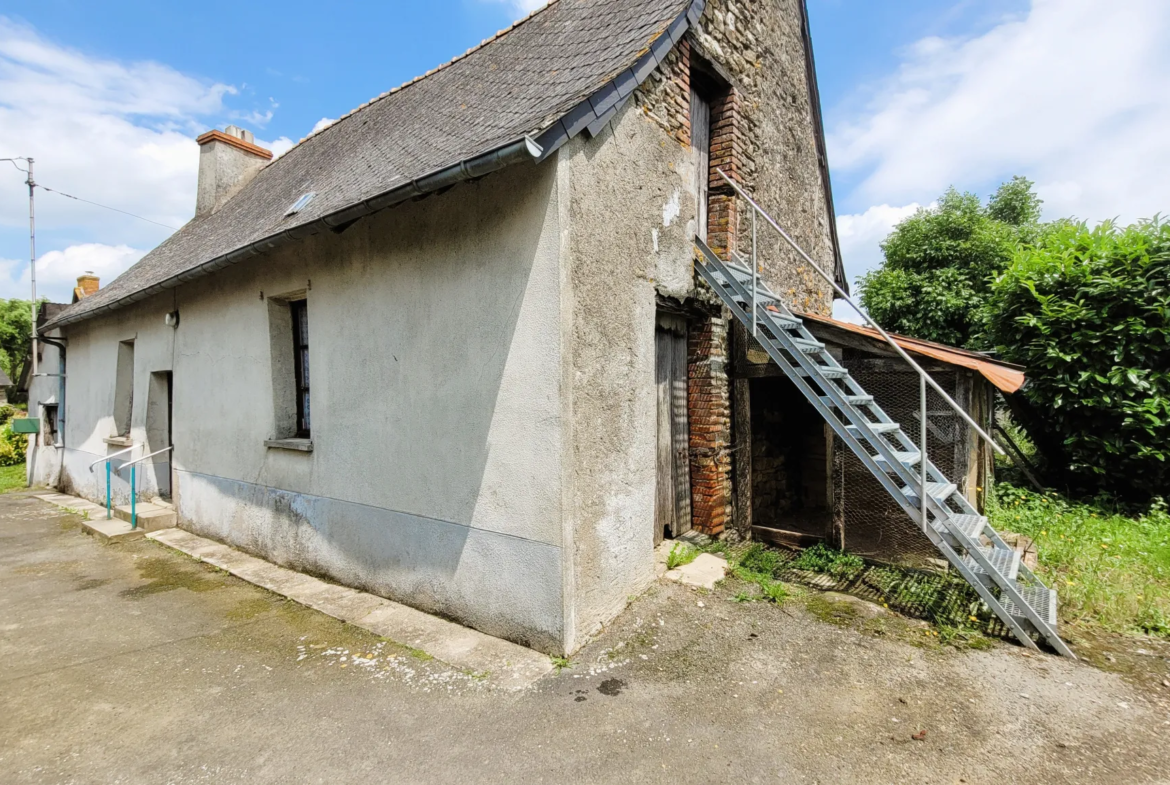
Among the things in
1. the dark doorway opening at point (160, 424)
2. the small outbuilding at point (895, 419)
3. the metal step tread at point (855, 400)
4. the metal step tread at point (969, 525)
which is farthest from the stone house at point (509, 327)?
the metal step tread at point (969, 525)

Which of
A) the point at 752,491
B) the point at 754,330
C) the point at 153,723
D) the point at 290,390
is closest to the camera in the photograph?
the point at 153,723

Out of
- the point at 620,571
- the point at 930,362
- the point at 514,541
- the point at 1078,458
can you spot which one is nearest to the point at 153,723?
the point at 514,541

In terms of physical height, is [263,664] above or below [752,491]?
below

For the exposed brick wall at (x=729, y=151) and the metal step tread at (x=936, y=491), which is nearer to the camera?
the metal step tread at (x=936, y=491)

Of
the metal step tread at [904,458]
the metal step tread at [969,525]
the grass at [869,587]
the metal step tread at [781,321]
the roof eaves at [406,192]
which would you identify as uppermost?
the roof eaves at [406,192]

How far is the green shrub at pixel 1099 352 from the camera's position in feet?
20.7

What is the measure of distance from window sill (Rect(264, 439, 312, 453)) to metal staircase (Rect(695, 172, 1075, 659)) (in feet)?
13.5

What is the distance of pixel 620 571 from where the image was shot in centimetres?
422

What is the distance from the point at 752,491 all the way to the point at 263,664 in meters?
4.93

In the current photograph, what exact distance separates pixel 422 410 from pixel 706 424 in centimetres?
286

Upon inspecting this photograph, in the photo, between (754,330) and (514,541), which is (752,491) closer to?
(754,330)

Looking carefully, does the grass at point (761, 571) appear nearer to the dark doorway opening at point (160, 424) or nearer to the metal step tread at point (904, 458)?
the metal step tread at point (904, 458)

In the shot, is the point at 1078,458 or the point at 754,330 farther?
the point at 1078,458

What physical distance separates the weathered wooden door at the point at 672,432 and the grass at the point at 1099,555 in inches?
118
